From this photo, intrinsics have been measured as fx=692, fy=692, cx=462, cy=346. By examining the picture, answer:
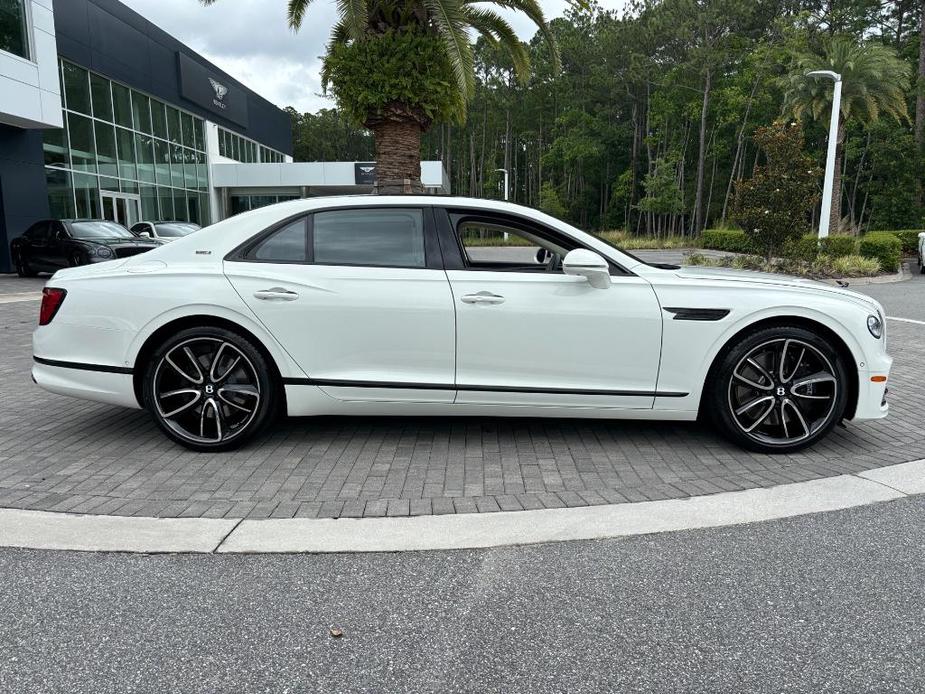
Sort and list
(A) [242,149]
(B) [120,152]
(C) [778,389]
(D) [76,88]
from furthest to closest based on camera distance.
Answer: (A) [242,149] → (B) [120,152] → (D) [76,88] → (C) [778,389]

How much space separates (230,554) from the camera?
296 centimetres

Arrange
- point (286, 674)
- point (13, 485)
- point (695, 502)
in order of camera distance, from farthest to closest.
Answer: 1. point (13, 485)
2. point (695, 502)
3. point (286, 674)

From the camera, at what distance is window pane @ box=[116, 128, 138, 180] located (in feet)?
89.2

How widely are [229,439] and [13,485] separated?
44.5 inches

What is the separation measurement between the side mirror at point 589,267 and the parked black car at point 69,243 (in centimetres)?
1432

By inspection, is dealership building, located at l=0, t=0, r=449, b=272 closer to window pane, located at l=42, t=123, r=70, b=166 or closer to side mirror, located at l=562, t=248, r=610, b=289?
window pane, located at l=42, t=123, r=70, b=166

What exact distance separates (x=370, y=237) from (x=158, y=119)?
31040mm

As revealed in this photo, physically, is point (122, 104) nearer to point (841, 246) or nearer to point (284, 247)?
point (841, 246)

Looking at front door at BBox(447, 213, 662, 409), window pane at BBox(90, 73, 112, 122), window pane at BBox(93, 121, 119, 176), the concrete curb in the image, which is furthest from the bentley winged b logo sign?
the concrete curb

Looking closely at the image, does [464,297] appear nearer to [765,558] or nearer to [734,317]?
[734,317]

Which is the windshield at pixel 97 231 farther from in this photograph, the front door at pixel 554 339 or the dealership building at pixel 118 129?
the front door at pixel 554 339

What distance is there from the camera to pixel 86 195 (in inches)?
→ 972

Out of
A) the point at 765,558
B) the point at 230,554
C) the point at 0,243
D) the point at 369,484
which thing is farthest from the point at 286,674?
the point at 0,243

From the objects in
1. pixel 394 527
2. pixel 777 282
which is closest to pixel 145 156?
pixel 777 282
